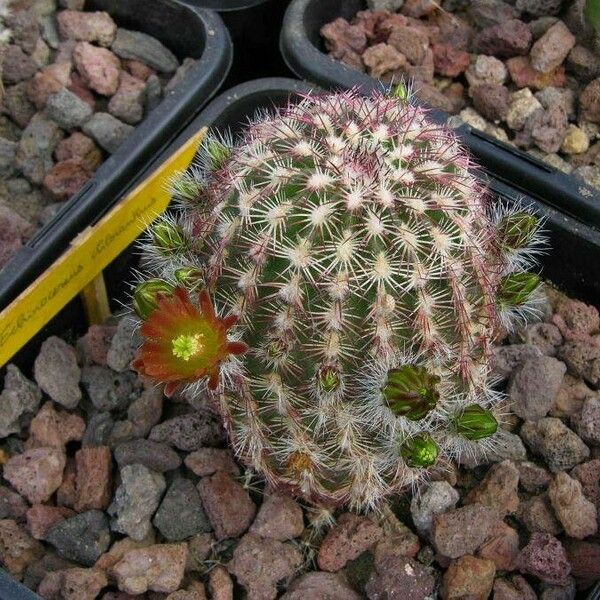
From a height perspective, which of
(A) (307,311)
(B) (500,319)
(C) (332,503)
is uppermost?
(A) (307,311)

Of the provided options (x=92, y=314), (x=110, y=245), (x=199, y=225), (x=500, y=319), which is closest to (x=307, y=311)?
(x=199, y=225)

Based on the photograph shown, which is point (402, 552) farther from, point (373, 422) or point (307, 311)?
point (307, 311)

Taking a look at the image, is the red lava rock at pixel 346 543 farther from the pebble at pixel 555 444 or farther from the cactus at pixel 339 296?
the pebble at pixel 555 444

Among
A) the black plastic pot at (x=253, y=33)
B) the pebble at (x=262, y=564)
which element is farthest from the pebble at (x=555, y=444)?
the black plastic pot at (x=253, y=33)

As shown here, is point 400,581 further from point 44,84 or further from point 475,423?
point 44,84

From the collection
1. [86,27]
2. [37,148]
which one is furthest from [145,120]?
[86,27]

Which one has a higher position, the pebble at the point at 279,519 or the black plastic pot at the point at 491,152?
the black plastic pot at the point at 491,152
